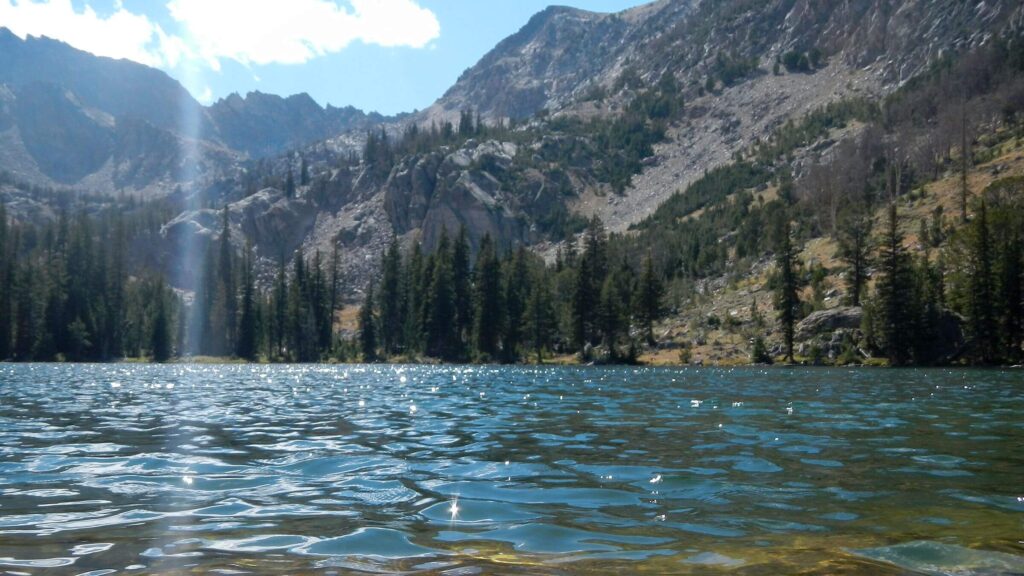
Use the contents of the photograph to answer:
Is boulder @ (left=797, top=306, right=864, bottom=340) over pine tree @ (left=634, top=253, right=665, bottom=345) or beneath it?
beneath

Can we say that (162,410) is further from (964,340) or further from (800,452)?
(964,340)

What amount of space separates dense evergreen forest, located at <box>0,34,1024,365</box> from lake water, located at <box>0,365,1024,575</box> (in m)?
61.3

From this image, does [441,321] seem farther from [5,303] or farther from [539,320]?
[5,303]

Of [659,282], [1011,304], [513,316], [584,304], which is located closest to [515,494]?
[1011,304]

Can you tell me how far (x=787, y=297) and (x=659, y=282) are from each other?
20.8m

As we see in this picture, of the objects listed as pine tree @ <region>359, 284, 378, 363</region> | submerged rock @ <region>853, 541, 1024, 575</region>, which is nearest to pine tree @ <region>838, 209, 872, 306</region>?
pine tree @ <region>359, 284, 378, 363</region>

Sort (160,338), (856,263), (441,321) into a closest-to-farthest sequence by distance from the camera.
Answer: (856,263)
(441,321)
(160,338)

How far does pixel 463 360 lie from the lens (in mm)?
104812

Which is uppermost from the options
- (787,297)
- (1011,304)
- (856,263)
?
(856,263)

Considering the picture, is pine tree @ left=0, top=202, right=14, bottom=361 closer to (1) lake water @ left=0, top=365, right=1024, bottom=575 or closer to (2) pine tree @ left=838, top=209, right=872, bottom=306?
(1) lake water @ left=0, top=365, right=1024, bottom=575

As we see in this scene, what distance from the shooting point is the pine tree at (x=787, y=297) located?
81688 mm

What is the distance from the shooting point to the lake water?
7590mm

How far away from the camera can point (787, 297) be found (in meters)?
83.9

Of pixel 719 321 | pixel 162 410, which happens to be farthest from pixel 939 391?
pixel 719 321
